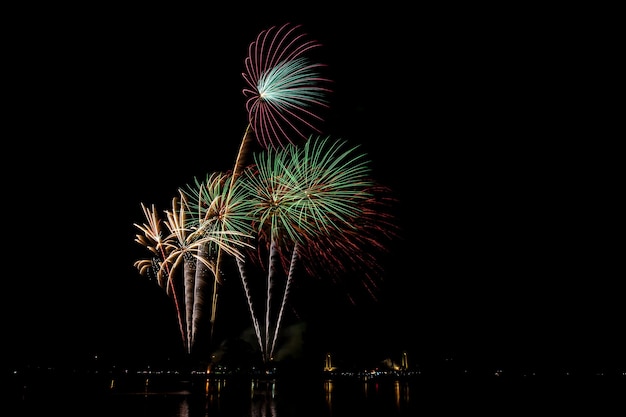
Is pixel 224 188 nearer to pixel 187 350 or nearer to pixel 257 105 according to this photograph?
pixel 257 105

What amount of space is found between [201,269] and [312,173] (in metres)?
7.46

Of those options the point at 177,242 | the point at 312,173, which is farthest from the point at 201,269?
the point at 312,173

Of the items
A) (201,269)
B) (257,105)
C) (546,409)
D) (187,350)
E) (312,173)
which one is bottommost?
(546,409)

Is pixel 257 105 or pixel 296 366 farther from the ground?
pixel 257 105

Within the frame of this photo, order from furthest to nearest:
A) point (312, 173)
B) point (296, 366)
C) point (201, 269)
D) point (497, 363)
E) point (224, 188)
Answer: point (497, 363), point (296, 366), point (201, 269), point (224, 188), point (312, 173)

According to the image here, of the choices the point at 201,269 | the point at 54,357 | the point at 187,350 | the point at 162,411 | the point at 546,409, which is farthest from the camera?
the point at 54,357

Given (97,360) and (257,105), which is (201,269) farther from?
(97,360)

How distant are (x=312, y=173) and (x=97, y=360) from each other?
190 ft

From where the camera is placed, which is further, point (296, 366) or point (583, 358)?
point (583, 358)

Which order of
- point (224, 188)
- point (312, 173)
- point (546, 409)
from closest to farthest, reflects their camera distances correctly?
point (546, 409) → point (312, 173) → point (224, 188)

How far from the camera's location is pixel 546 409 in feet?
58.0

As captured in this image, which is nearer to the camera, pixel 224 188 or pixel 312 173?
pixel 312 173

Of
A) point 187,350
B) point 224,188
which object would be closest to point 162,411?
point 224,188

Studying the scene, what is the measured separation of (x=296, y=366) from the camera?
243 ft
